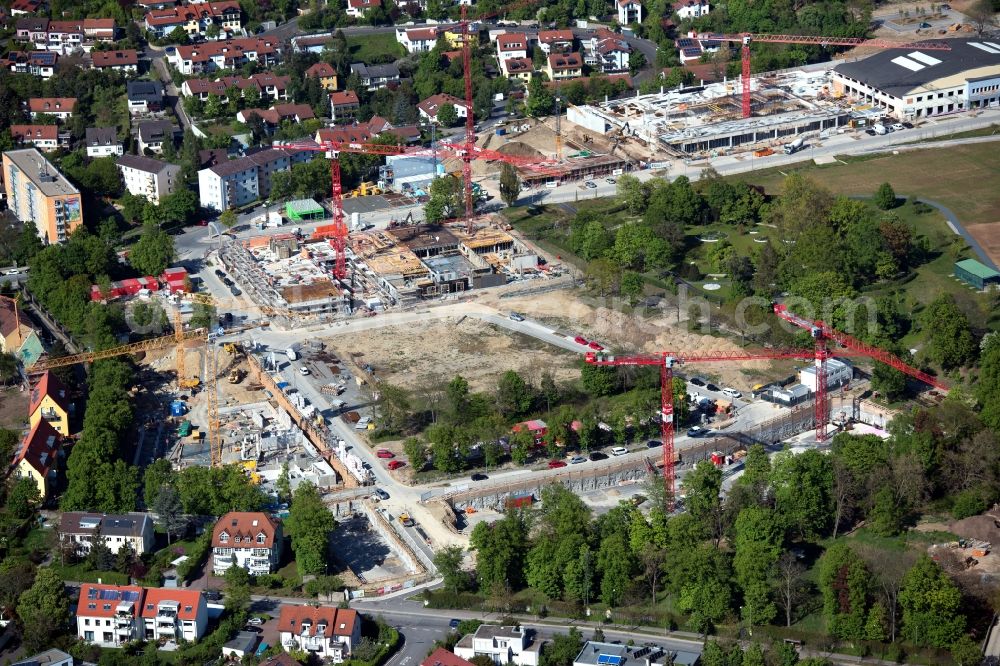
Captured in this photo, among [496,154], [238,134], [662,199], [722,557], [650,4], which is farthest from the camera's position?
[650,4]

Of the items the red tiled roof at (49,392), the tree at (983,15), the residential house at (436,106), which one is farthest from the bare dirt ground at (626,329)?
the tree at (983,15)

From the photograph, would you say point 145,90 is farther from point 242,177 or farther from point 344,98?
point 242,177

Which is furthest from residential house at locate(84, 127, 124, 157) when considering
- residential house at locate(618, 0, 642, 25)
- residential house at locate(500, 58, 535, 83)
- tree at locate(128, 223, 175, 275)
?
residential house at locate(618, 0, 642, 25)

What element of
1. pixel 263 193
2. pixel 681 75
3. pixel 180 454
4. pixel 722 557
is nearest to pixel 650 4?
pixel 681 75

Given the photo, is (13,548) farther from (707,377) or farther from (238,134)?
(238,134)

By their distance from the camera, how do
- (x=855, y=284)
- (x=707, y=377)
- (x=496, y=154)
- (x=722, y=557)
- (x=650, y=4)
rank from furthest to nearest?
(x=650, y=4)
(x=496, y=154)
(x=855, y=284)
(x=707, y=377)
(x=722, y=557)

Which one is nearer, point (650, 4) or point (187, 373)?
point (187, 373)

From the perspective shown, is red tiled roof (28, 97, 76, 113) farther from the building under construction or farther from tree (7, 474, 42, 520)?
tree (7, 474, 42, 520)
